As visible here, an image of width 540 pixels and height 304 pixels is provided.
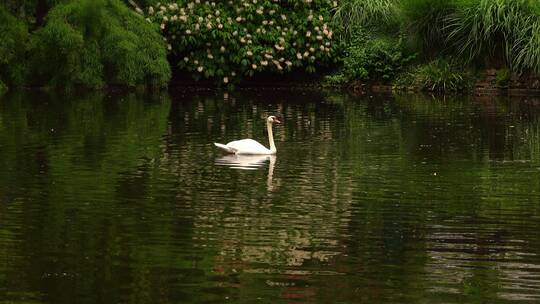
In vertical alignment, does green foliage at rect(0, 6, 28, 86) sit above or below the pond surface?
above

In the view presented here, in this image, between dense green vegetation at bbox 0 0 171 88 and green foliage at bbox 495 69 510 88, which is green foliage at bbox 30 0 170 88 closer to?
dense green vegetation at bbox 0 0 171 88

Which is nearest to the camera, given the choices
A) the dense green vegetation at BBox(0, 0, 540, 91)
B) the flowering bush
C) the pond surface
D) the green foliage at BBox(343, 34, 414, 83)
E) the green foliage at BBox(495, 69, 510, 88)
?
the pond surface

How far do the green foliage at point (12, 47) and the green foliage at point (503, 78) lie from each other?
38.3 feet

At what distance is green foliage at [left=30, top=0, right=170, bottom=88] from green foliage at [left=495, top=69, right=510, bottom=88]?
27.0 feet

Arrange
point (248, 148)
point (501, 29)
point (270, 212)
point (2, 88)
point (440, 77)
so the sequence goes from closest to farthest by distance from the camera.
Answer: point (270, 212) < point (248, 148) < point (2, 88) < point (501, 29) < point (440, 77)

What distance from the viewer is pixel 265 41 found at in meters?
35.9

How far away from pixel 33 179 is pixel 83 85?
18.4 m

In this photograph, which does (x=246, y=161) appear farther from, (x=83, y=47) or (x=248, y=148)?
(x=83, y=47)

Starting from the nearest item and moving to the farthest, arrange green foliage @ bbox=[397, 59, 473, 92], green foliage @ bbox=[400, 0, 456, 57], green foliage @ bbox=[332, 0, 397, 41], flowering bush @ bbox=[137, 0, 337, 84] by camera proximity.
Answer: green foliage @ bbox=[400, 0, 456, 57], green foliage @ bbox=[397, 59, 473, 92], flowering bush @ bbox=[137, 0, 337, 84], green foliage @ bbox=[332, 0, 397, 41]

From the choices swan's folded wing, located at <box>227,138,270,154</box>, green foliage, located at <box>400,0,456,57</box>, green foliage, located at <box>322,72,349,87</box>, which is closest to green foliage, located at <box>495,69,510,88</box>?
green foliage, located at <box>400,0,456,57</box>

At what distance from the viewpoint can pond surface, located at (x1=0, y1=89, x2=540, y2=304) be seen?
32.2 ft

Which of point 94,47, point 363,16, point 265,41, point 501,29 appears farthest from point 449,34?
point 94,47

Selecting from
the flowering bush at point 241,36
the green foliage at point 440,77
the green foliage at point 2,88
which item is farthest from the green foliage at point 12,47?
the green foliage at point 440,77

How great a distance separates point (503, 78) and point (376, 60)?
11.3 ft
